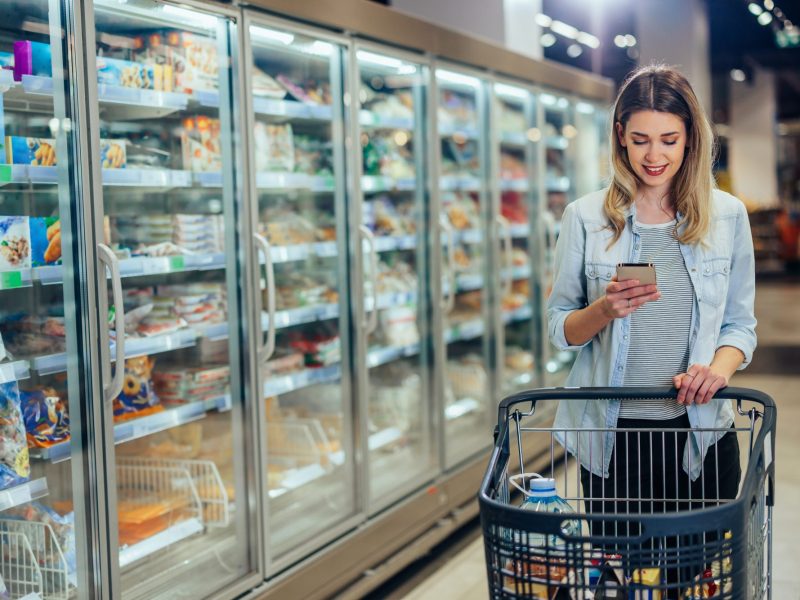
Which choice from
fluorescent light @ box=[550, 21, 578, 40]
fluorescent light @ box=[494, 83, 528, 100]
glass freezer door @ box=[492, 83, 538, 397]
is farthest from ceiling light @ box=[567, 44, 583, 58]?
fluorescent light @ box=[494, 83, 528, 100]

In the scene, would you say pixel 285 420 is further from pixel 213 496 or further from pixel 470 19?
pixel 470 19

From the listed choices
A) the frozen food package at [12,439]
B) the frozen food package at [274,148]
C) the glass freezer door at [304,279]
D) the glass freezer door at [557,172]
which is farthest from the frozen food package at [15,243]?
the glass freezer door at [557,172]

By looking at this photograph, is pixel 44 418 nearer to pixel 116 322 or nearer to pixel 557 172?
pixel 116 322

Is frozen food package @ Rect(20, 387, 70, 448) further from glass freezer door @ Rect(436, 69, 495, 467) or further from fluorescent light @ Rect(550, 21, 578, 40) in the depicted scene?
fluorescent light @ Rect(550, 21, 578, 40)

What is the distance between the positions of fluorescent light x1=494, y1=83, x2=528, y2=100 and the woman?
10.2 feet

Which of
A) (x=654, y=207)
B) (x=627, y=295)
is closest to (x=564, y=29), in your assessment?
(x=654, y=207)

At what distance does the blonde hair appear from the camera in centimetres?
209

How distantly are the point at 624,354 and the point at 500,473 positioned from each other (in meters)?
0.50

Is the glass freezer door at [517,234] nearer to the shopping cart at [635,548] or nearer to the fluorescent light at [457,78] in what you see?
the fluorescent light at [457,78]

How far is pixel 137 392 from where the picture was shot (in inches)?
125

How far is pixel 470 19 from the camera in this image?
18.9 ft

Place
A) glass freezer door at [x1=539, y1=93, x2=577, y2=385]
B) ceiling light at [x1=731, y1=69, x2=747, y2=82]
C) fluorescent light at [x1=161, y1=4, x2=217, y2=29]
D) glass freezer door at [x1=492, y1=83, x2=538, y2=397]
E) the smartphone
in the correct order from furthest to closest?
ceiling light at [x1=731, y1=69, x2=747, y2=82] → glass freezer door at [x1=539, y1=93, x2=577, y2=385] → glass freezer door at [x1=492, y1=83, x2=538, y2=397] → fluorescent light at [x1=161, y1=4, x2=217, y2=29] → the smartphone

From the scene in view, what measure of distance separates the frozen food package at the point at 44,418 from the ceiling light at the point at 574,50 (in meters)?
14.9

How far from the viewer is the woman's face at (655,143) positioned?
2.08 meters
